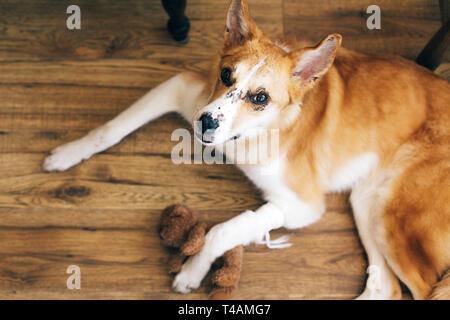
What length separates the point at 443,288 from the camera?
1.63 m

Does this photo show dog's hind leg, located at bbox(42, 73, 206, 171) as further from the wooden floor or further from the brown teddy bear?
the brown teddy bear

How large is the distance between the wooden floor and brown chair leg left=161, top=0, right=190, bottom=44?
A: 0.07 meters

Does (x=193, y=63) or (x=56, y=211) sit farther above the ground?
(x=193, y=63)

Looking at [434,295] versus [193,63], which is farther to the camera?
[193,63]

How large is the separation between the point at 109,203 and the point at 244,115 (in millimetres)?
966

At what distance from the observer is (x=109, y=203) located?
2010mm

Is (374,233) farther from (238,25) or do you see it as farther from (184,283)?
(238,25)

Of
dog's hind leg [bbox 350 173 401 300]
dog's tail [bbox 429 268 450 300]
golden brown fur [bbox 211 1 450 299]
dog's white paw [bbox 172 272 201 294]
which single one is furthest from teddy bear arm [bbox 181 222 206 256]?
dog's tail [bbox 429 268 450 300]

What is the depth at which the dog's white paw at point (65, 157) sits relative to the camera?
2.02m

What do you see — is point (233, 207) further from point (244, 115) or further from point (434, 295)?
point (434, 295)

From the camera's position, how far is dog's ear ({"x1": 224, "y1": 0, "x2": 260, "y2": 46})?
1.49 meters

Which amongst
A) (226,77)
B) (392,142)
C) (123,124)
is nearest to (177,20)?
(123,124)
